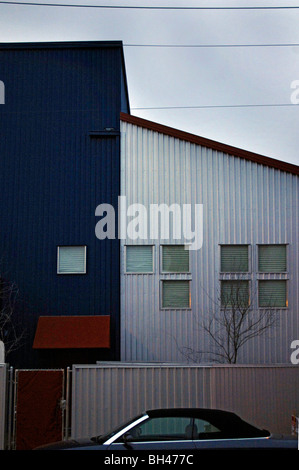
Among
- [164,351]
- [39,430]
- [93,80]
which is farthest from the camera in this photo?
[93,80]

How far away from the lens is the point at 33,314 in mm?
22266

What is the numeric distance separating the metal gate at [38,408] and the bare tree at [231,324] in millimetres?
6494

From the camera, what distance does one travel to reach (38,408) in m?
16.7

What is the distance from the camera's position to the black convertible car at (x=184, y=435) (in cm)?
1206

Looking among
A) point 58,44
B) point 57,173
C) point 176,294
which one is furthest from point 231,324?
point 58,44

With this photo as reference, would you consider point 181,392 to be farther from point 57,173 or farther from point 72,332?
point 57,173

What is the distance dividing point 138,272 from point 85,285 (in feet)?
6.36

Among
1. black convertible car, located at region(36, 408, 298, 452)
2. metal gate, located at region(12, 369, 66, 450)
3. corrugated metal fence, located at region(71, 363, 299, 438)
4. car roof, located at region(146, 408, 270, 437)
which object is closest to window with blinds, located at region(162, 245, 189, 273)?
corrugated metal fence, located at region(71, 363, 299, 438)

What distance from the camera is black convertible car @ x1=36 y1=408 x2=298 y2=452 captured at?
1206cm

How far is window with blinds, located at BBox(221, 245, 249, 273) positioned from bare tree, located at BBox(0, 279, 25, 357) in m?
A: 7.47

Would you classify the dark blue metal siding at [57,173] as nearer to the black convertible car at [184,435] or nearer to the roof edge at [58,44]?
the roof edge at [58,44]

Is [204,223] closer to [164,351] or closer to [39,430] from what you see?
[164,351]

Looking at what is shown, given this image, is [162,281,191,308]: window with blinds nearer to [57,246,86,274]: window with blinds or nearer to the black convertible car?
[57,246,86,274]: window with blinds

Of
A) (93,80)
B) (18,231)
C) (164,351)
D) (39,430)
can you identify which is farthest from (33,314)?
(93,80)
